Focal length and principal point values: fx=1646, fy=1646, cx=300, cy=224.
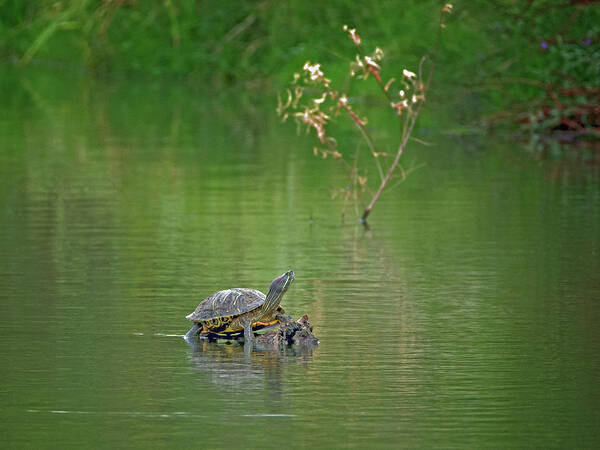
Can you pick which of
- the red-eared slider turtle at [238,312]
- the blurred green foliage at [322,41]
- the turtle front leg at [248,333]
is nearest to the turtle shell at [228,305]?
the red-eared slider turtle at [238,312]

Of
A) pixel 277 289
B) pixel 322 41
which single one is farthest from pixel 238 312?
pixel 322 41

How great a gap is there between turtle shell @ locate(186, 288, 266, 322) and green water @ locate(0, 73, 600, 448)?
0.19 m

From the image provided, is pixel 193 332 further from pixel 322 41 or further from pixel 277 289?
pixel 322 41

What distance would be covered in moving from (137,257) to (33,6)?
3455cm

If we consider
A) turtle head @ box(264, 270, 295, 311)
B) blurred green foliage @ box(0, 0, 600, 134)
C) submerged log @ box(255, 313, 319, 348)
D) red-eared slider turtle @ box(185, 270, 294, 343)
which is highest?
blurred green foliage @ box(0, 0, 600, 134)

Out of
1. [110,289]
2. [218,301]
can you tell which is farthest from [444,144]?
[218,301]

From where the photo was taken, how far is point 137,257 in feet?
42.1

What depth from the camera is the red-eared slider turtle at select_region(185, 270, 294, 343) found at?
9180mm

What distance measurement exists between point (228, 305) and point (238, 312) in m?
0.10

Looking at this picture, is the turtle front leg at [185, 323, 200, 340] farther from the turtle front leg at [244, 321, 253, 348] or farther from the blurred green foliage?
the blurred green foliage

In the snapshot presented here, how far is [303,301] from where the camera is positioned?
35.4 feet

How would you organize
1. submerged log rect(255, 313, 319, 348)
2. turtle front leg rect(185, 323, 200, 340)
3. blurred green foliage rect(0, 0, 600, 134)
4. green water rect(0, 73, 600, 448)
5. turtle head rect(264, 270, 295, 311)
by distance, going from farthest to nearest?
blurred green foliage rect(0, 0, 600, 134) < turtle front leg rect(185, 323, 200, 340) < submerged log rect(255, 313, 319, 348) < turtle head rect(264, 270, 295, 311) < green water rect(0, 73, 600, 448)

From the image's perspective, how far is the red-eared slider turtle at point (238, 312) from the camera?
30.1ft

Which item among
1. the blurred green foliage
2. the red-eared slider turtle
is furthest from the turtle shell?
the blurred green foliage
